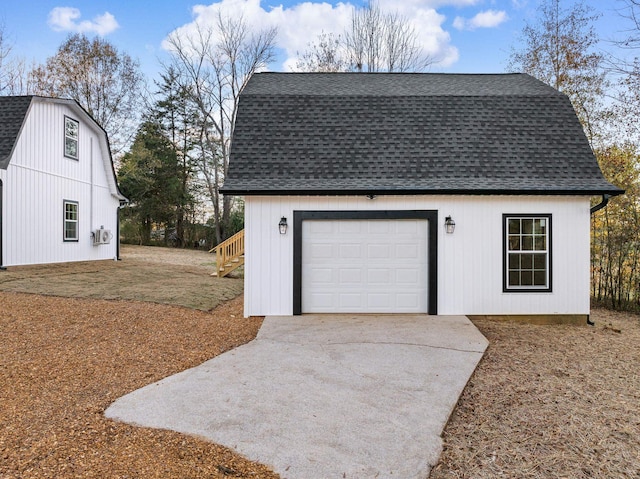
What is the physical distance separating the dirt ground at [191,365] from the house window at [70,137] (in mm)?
6722

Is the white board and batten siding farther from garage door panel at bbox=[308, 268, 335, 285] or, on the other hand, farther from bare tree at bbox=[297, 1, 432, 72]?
bare tree at bbox=[297, 1, 432, 72]

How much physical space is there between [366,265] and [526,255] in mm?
2899

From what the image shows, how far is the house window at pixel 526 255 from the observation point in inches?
287

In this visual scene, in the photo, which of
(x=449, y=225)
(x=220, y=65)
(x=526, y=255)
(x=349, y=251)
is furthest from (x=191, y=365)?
(x=220, y=65)

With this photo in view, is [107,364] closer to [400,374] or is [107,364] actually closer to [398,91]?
[400,374]

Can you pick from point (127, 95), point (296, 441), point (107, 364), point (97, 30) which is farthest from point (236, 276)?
point (97, 30)

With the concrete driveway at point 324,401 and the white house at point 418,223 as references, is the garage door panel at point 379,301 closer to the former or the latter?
the white house at point 418,223

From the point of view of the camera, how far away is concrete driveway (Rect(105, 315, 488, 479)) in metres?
2.81

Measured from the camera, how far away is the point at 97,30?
68.9 feet

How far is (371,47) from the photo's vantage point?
68.0 feet

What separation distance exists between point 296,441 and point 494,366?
9.80ft

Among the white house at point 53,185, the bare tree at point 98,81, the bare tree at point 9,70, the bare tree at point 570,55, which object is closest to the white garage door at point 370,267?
the bare tree at point 570,55

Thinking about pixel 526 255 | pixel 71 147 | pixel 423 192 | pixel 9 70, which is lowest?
pixel 526 255

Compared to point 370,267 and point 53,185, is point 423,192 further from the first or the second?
point 53,185
